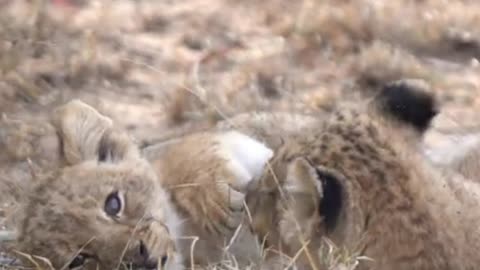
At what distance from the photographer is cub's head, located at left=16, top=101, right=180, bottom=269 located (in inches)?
158

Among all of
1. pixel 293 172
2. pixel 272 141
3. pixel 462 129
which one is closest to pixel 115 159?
pixel 272 141

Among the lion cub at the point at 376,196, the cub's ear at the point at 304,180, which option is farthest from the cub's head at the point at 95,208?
the cub's ear at the point at 304,180

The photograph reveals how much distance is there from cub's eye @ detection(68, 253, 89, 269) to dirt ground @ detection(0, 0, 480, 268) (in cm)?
173

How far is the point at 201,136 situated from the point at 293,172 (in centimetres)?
102

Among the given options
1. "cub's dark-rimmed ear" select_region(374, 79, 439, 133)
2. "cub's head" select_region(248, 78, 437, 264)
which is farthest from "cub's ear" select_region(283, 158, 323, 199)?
"cub's dark-rimmed ear" select_region(374, 79, 439, 133)

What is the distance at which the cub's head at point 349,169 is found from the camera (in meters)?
3.66

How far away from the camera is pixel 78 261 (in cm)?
Answer: 405

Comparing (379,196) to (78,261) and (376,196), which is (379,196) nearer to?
(376,196)

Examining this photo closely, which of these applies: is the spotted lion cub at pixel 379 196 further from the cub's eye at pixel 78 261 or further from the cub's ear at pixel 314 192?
the cub's eye at pixel 78 261

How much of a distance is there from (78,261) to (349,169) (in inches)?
34.2

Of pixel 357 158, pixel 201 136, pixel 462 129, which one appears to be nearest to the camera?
pixel 357 158

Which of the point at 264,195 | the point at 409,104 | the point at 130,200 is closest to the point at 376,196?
the point at 409,104

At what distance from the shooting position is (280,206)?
3.94 meters

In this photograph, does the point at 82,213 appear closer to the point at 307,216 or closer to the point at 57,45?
the point at 307,216
